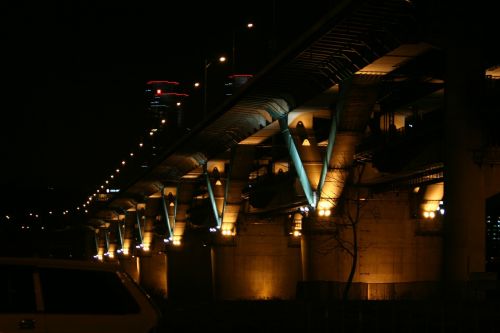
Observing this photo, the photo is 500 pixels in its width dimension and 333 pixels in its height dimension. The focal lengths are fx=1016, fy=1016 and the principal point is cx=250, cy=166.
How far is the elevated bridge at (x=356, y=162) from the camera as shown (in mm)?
28234

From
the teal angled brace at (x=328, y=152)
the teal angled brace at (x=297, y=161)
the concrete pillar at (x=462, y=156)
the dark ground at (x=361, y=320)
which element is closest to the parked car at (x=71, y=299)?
the dark ground at (x=361, y=320)

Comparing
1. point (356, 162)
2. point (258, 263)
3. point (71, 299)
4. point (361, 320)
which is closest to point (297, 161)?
point (356, 162)

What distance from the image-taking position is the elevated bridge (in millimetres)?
28234

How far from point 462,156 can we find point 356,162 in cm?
1870

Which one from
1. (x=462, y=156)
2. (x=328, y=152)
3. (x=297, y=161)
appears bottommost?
(x=297, y=161)

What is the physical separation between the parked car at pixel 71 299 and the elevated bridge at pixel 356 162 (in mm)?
7554

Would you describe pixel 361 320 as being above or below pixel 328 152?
below

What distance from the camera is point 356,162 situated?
4691 centimetres

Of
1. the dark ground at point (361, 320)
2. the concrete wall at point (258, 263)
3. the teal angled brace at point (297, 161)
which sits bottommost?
the concrete wall at point (258, 263)

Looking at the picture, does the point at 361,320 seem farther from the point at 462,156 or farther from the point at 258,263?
the point at 258,263

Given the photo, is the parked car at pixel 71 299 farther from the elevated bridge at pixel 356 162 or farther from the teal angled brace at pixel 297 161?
the teal angled brace at pixel 297 161

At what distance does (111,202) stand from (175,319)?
302 ft

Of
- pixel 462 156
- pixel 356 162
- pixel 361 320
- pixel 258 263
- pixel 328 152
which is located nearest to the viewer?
pixel 361 320

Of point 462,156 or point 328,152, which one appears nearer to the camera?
point 462,156
